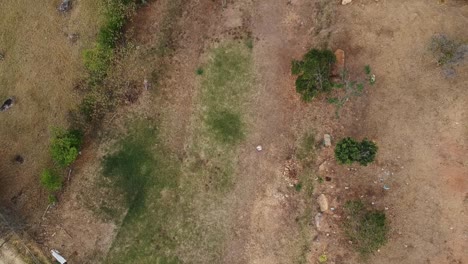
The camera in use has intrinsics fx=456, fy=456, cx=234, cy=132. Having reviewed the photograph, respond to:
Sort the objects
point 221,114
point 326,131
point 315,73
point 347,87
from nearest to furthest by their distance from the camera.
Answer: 1. point 315,73
2. point 347,87
3. point 326,131
4. point 221,114

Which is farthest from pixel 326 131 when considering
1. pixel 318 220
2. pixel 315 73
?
pixel 318 220

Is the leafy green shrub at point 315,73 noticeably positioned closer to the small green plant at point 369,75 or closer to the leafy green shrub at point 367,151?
the small green plant at point 369,75

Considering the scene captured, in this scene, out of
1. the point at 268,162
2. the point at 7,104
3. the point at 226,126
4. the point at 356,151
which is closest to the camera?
the point at 356,151

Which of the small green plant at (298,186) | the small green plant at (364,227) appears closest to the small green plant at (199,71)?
the small green plant at (298,186)

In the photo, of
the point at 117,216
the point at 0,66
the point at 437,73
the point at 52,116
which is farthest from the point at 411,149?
the point at 0,66

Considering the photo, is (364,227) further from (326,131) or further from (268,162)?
(268,162)

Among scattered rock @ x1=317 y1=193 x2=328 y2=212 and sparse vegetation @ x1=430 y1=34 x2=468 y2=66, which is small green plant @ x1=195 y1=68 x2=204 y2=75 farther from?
sparse vegetation @ x1=430 y1=34 x2=468 y2=66
